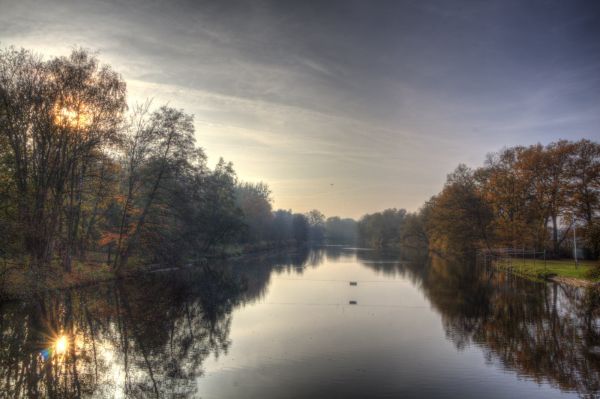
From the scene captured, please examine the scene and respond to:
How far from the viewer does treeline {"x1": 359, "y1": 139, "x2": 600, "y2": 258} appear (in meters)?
55.4

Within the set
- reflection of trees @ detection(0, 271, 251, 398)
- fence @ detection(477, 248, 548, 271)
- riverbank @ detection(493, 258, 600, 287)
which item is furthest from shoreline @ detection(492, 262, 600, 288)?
reflection of trees @ detection(0, 271, 251, 398)

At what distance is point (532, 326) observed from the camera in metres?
21.4

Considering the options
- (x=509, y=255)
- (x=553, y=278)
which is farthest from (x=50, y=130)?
(x=509, y=255)

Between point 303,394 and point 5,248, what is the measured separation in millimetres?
18916

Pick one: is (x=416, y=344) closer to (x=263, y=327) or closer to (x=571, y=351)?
(x=571, y=351)

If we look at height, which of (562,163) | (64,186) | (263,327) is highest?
(562,163)

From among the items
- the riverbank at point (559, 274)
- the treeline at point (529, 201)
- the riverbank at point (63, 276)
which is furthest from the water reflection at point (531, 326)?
the riverbank at point (63, 276)

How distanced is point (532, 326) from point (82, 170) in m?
32.5

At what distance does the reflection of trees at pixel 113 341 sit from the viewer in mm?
12609

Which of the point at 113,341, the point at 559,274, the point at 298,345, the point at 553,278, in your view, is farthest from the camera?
the point at 553,278

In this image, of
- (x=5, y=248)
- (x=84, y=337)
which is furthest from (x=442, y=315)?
(x=5, y=248)

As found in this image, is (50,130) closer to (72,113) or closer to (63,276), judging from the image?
(72,113)

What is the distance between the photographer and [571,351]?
16.8 m

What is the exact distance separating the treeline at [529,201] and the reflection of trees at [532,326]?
18324mm
